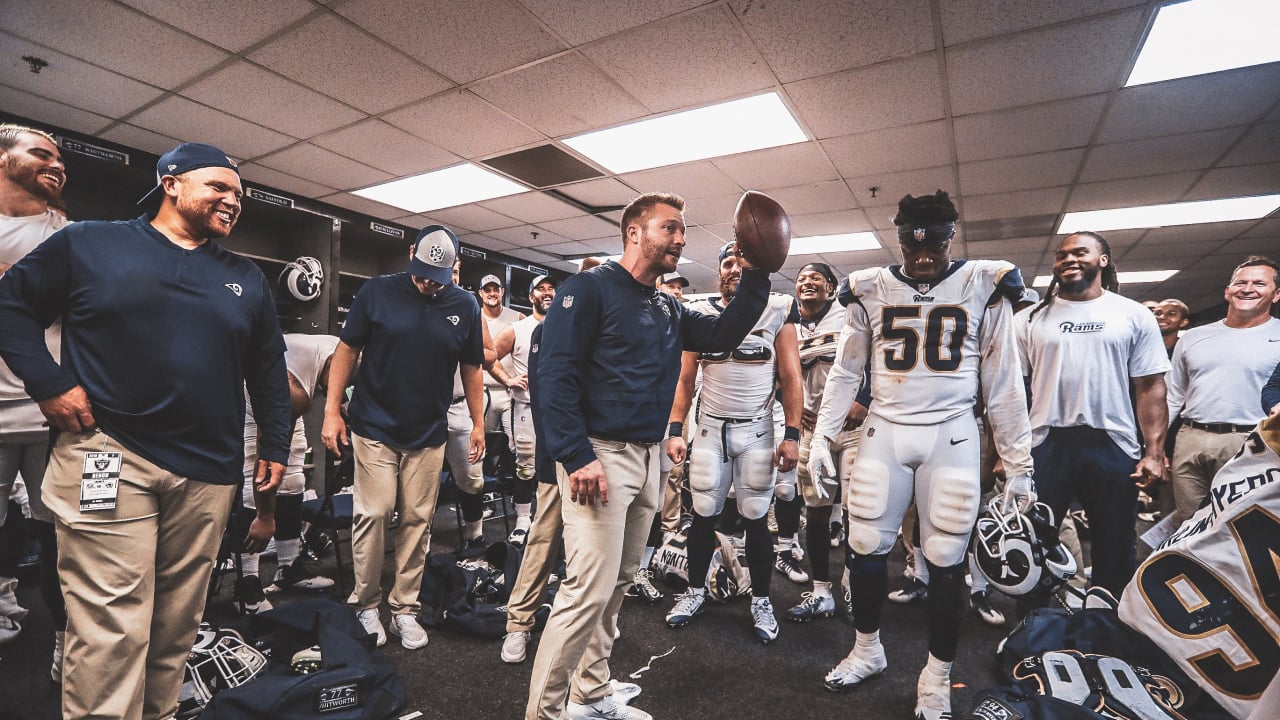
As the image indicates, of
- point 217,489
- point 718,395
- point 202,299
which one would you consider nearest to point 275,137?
point 202,299

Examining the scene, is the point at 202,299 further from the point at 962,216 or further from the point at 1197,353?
the point at 962,216

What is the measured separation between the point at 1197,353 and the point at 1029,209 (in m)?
3.18

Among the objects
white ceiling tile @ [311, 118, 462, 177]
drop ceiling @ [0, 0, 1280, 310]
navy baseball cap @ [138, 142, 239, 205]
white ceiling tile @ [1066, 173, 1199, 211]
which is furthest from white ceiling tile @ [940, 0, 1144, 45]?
white ceiling tile @ [311, 118, 462, 177]

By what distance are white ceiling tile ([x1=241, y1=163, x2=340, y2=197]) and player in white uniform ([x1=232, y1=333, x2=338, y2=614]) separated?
333cm

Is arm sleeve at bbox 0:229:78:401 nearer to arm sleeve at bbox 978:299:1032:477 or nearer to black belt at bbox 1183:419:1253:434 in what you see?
arm sleeve at bbox 978:299:1032:477

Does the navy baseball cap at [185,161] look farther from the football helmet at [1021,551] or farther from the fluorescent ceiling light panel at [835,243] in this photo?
the fluorescent ceiling light panel at [835,243]

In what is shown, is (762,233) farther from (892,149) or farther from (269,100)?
(269,100)

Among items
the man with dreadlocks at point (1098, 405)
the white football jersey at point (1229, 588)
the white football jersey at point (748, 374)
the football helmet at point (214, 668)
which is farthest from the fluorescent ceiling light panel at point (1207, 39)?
the football helmet at point (214, 668)

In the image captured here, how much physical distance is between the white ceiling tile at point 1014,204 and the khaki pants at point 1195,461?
119 inches

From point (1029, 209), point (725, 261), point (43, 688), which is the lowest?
point (43, 688)

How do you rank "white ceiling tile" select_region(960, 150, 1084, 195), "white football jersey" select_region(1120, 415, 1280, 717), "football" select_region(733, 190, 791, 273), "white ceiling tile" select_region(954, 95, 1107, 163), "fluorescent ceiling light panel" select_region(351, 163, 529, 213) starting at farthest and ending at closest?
1. "fluorescent ceiling light panel" select_region(351, 163, 529, 213)
2. "white ceiling tile" select_region(960, 150, 1084, 195)
3. "white ceiling tile" select_region(954, 95, 1107, 163)
4. "football" select_region(733, 190, 791, 273)
5. "white football jersey" select_region(1120, 415, 1280, 717)

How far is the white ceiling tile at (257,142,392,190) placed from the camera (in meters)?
4.68

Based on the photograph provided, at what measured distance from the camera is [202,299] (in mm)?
1484

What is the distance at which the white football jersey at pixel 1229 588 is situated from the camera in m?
0.93
